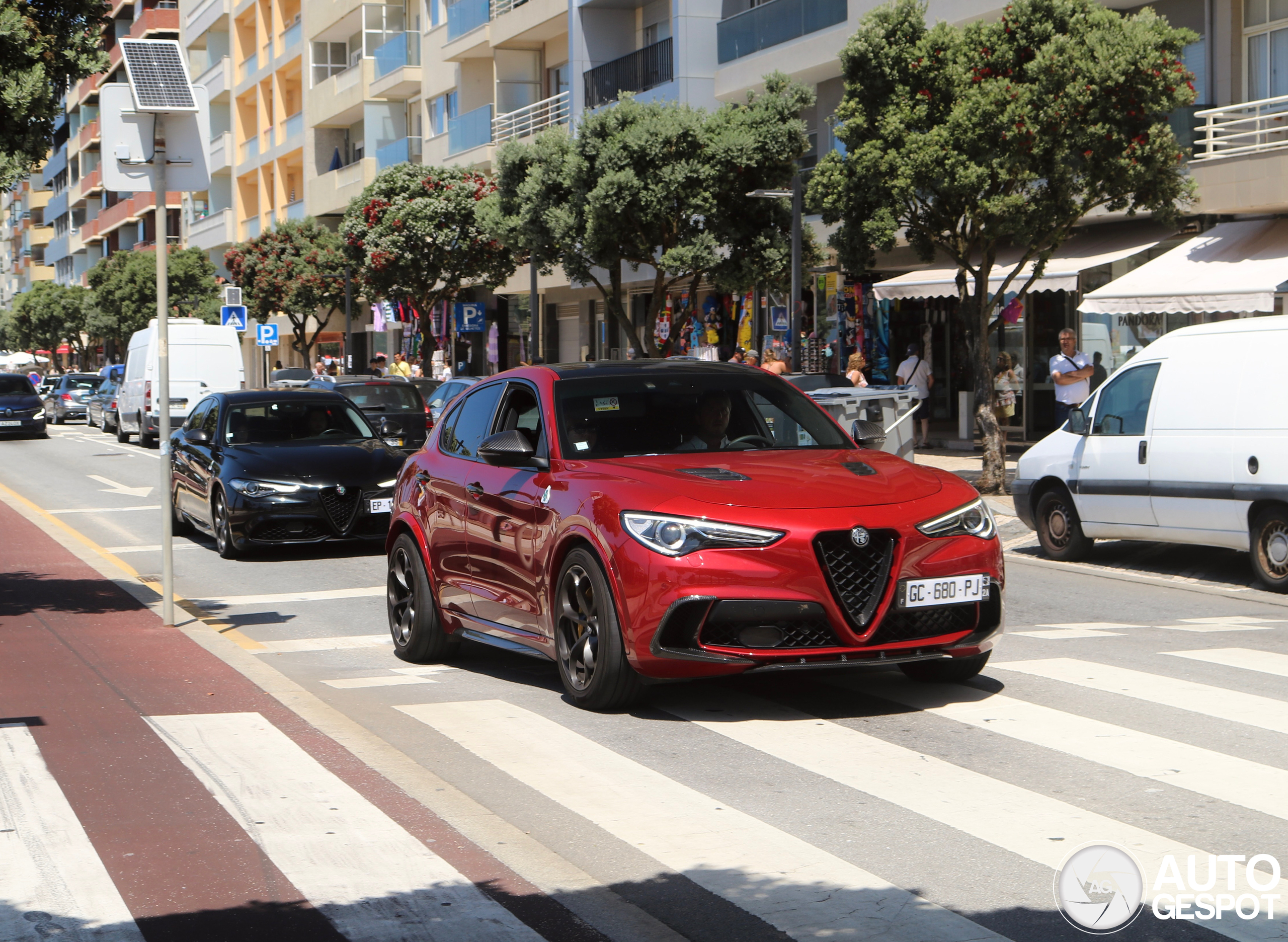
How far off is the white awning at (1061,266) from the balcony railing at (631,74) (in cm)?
982

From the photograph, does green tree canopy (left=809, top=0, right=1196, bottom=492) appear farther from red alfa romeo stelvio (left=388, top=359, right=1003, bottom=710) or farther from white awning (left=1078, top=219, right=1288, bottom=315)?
red alfa romeo stelvio (left=388, top=359, right=1003, bottom=710)

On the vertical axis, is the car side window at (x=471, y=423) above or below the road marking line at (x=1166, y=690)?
→ above

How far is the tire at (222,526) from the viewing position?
1461 centimetres

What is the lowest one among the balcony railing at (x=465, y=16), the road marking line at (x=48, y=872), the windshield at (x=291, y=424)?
the road marking line at (x=48, y=872)

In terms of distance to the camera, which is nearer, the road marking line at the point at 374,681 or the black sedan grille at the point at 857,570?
the black sedan grille at the point at 857,570

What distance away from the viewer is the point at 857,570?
22.2 feet

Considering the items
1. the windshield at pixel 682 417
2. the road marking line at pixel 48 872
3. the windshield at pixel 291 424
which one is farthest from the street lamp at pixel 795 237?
the road marking line at pixel 48 872

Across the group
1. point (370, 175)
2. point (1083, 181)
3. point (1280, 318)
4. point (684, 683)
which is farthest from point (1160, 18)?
point (370, 175)

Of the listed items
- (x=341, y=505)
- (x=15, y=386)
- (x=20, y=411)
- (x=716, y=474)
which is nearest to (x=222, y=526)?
(x=341, y=505)

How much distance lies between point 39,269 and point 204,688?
13317 cm

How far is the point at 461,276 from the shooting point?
1535 inches

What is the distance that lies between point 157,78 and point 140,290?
70.7m

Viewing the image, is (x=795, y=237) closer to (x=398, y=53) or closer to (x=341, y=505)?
(x=341, y=505)

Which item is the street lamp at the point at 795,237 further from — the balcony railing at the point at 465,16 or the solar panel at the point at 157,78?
the balcony railing at the point at 465,16
